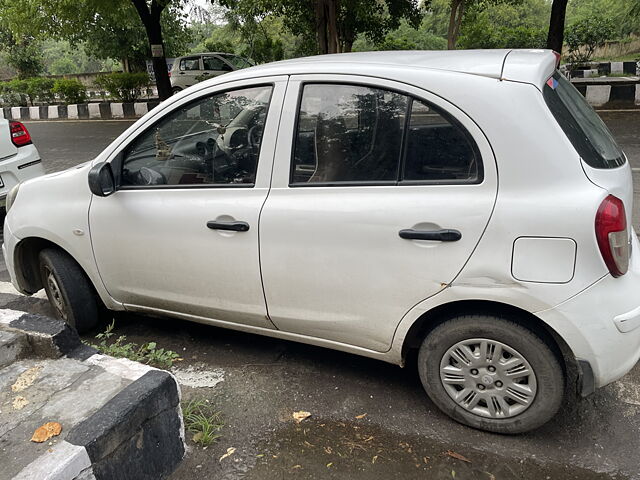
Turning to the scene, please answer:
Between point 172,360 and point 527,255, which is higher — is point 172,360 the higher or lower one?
the lower one

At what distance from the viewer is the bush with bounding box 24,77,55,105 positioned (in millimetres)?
22094

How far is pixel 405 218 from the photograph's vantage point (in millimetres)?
2346

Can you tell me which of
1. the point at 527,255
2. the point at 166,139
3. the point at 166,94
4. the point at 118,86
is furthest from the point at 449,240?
the point at 118,86

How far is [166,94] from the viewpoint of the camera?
15.5 meters

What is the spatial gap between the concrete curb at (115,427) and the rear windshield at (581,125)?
1.89 meters

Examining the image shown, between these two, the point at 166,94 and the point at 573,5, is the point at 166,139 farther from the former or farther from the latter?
the point at 573,5

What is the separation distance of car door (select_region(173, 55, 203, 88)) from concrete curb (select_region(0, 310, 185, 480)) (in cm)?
1680

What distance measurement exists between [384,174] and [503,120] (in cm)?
54

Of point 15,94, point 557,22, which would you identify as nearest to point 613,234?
point 557,22

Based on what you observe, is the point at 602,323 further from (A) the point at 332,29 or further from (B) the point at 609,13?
(B) the point at 609,13

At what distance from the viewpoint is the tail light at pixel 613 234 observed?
209 centimetres

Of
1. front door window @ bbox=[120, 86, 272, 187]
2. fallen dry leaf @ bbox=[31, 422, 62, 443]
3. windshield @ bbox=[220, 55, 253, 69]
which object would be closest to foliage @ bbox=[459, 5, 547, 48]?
→ windshield @ bbox=[220, 55, 253, 69]

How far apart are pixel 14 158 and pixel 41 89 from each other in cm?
1849

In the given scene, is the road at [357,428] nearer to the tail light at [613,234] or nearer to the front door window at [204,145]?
the tail light at [613,234]
